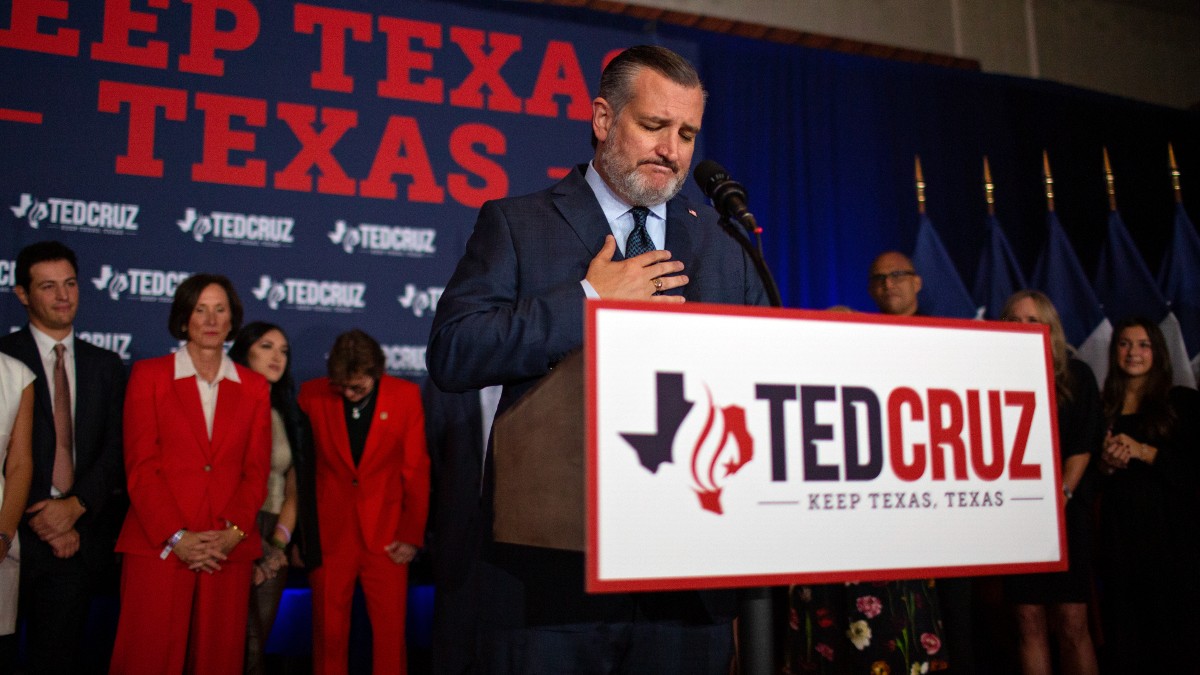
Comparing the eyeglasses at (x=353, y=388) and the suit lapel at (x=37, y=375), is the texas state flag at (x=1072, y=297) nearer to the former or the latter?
the eyeglasses at (x=353, y=388)

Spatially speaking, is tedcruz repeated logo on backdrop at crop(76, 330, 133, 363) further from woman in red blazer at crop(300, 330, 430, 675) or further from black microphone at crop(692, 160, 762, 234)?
black microphone at crop(692, 160, 762, 234)

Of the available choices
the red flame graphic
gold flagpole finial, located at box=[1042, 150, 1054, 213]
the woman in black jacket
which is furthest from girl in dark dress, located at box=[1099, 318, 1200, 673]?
the red flame graphic

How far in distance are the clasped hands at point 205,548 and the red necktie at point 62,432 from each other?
0.50 meters

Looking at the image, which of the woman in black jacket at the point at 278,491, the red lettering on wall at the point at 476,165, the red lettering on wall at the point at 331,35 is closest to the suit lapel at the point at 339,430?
the woman in black jacket at the point at 278,491

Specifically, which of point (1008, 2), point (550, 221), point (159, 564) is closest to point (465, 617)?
point (159, 564)

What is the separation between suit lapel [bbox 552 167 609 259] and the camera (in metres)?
1.48

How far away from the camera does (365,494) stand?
3.84 meters

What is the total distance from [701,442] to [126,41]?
14.0 ft

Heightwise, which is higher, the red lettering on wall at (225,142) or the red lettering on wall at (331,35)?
the red lettering on wall at (331,35)

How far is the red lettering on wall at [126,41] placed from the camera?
14.0 feet

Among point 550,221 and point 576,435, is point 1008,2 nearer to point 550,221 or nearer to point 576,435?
point 550,221

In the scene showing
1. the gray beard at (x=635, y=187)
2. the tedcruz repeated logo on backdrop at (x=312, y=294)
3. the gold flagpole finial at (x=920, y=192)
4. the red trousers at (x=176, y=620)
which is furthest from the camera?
the gold flagpole finial at (x=920, y=192)

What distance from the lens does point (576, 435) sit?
3.22 feet

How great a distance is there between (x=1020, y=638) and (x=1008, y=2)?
4.99 metres
